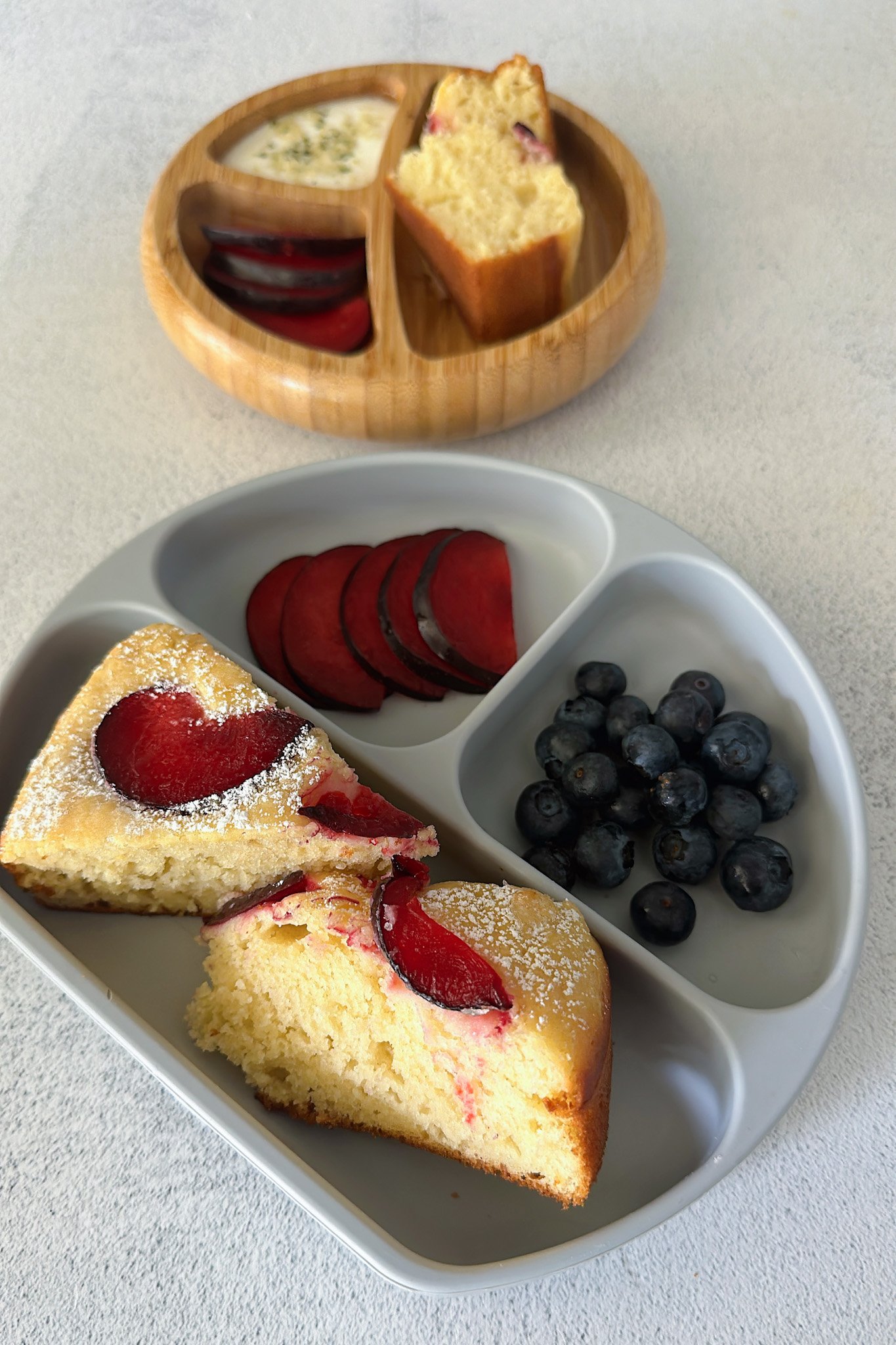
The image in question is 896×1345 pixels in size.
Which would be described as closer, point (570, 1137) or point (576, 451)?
point (570, 1137)

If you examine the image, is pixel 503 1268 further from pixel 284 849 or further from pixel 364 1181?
pixel 284 849

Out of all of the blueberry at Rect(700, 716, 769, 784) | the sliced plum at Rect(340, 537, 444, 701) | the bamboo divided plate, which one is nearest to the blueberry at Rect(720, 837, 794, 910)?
the blueberry at Rect(700, 716, 769, 784)

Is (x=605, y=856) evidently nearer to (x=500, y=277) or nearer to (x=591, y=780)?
(x=591, y=780)

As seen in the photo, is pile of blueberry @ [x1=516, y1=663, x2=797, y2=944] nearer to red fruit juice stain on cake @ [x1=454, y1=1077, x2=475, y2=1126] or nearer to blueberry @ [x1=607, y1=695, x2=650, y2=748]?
blueberry @ [x1=607, y1=695, x2=650, y2=748]

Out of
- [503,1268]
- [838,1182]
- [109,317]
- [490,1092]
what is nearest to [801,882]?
[838,1182]

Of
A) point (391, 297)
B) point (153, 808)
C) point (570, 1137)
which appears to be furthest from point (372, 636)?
point (570, 1137)
